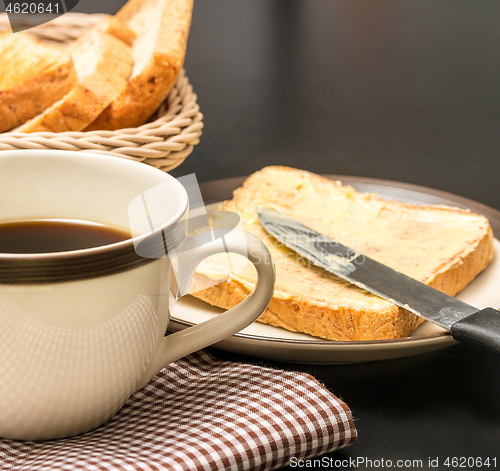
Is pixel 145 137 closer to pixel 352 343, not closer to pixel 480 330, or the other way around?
pixel 352 343

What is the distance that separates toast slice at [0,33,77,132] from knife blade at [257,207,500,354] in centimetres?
62

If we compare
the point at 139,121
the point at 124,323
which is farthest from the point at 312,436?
the point at 139,121

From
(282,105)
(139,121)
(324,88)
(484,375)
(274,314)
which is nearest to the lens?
(484,375)

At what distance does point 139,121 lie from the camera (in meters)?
1.58

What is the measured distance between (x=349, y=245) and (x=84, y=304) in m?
0.82

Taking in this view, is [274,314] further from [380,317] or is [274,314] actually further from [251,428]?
[251,428]

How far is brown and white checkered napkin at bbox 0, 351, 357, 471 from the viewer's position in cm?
79

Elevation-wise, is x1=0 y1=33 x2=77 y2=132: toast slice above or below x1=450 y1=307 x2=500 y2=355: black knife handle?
above

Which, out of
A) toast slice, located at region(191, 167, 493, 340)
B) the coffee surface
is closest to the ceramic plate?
toast slice, located at region(191, 167, 493, 340)

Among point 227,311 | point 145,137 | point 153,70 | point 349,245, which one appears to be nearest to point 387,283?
point 349,245

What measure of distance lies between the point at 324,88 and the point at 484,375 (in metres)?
1.95

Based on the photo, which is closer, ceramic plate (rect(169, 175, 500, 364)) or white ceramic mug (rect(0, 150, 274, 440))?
white ceramic mug (rect(0, 150, 274, 440))

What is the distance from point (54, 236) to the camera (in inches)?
36.6

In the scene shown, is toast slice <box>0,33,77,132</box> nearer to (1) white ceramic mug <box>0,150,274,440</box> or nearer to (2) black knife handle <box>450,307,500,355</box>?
(1) white ceramic mug <box>0,150,274,440</box>
